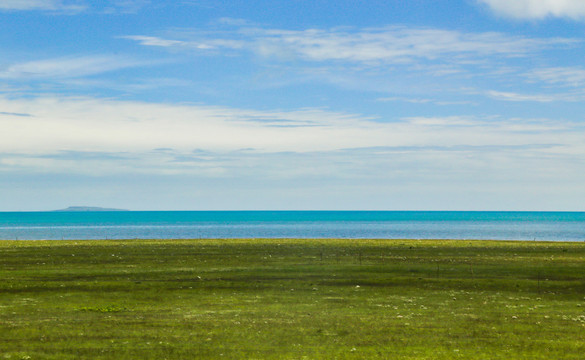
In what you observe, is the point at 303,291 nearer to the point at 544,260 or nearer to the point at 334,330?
the point at 334,330

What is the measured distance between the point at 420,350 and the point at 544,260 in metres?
42.8

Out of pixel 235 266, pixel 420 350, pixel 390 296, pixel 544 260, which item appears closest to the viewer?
pixel 420 350

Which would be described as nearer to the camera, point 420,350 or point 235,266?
point 420,350

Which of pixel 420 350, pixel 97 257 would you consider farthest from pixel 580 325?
pixel 97 257

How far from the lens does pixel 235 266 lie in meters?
52.5

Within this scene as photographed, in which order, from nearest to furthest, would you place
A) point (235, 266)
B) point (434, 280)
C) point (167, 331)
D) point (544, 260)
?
point (167, 331)
point (434, 280)
point (235, 266)
point (544, 260)

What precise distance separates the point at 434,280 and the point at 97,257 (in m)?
35.4

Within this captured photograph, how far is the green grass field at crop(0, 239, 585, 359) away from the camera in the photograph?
21578mm

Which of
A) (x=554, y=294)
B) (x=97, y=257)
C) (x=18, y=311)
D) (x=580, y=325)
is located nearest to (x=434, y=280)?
(x=554, y=294)

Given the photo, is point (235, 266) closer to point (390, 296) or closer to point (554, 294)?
point (390, 296)

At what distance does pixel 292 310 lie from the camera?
29.5m

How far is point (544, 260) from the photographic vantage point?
5931 cm

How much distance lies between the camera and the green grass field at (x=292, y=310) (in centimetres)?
2158

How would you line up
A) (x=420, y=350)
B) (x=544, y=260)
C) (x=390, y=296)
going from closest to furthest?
(x=420, y=350), (x=390, y=296), (x=544, y=260)
